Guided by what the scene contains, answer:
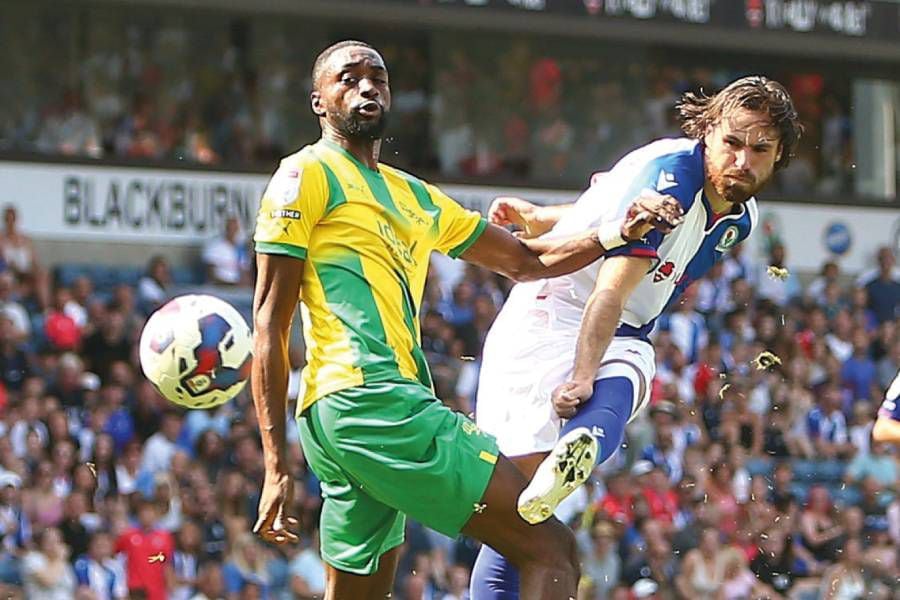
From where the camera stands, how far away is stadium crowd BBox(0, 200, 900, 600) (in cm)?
1220

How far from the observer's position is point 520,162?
18.8 meters

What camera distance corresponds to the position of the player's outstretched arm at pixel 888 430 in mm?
6906

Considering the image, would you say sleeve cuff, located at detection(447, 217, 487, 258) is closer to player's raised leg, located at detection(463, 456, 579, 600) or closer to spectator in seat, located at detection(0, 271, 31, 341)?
player's raised leg, located at detection(463, 456, 579, 600)

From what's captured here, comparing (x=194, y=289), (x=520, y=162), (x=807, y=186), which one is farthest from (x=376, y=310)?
(x=807, y=186)

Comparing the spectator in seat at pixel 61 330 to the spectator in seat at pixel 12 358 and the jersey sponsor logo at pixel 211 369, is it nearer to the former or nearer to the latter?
the spectator in seat at pixel 12 358

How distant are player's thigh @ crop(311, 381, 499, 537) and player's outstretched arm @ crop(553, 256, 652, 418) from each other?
0.46 meters

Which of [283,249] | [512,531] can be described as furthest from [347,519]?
[283,249]

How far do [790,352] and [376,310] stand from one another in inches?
441

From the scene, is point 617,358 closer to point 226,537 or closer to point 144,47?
point 226,537

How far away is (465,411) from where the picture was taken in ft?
45.6

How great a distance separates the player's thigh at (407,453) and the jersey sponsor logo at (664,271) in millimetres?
1133

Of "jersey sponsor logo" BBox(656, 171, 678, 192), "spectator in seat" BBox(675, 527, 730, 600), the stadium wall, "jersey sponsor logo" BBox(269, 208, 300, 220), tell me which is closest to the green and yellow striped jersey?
"jersey sponsor logo" BBox(269, 208, 300, 220)

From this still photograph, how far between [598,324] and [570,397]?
0.27 m

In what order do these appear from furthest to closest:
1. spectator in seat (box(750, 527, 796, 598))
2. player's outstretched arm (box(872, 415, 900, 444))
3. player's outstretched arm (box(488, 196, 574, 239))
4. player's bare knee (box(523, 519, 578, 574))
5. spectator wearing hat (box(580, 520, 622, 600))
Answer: spectator in seat (box(750, 527, 796, 598)) → spectator wearing hat (box(580, 520, 622, 600)) → player's outstretched arm (box(488, 196, 574, 239)) → player's outstretched arm (box(872, 415, 900, 444)) → player's bare knee (box(523, 519, 578, 574))
